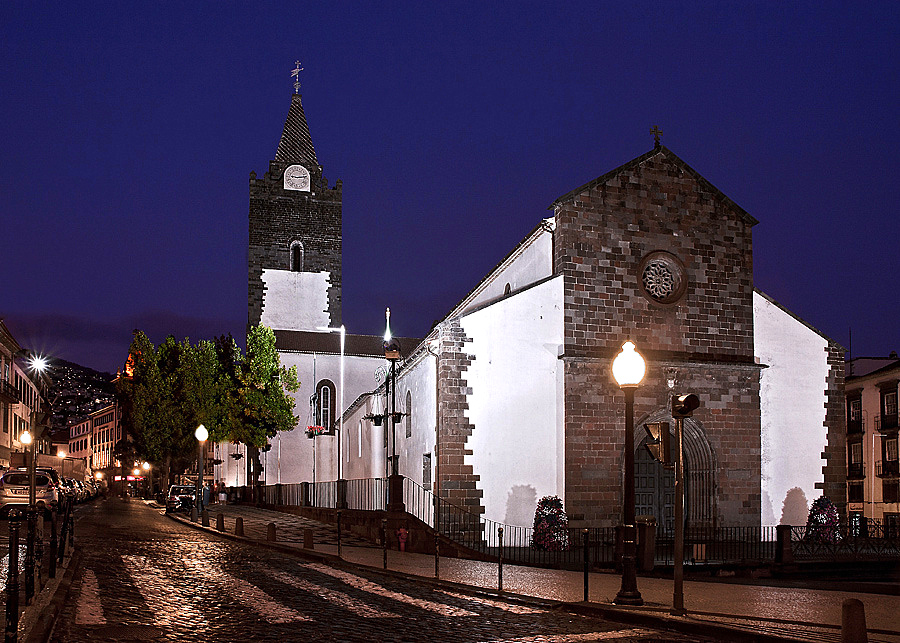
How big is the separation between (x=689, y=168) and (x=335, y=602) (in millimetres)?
19428

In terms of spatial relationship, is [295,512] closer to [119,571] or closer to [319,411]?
[319,411]

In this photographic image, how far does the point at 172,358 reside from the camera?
57969 millimetres

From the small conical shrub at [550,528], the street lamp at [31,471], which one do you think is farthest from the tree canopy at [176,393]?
the small conical shrub at [550,528]

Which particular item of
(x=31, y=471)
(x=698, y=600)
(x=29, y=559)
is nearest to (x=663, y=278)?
(x=698, y=600)

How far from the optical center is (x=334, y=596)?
1341cm

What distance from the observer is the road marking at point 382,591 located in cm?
1226

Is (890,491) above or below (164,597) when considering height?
below

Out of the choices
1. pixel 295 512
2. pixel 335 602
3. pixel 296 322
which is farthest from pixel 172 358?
pixel 335 602

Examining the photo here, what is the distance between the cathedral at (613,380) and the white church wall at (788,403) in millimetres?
43

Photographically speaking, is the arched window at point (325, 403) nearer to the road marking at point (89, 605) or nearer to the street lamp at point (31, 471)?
the street lamp at point (31, 471)

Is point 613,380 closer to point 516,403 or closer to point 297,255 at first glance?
point 516,403

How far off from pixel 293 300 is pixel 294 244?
12.9 feet

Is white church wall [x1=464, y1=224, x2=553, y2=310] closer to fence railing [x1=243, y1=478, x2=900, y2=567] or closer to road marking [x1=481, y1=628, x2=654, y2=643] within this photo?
fence railing [x1=243, y1=478, x2=900, y2=567]

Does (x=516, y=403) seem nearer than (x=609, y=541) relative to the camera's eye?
No
